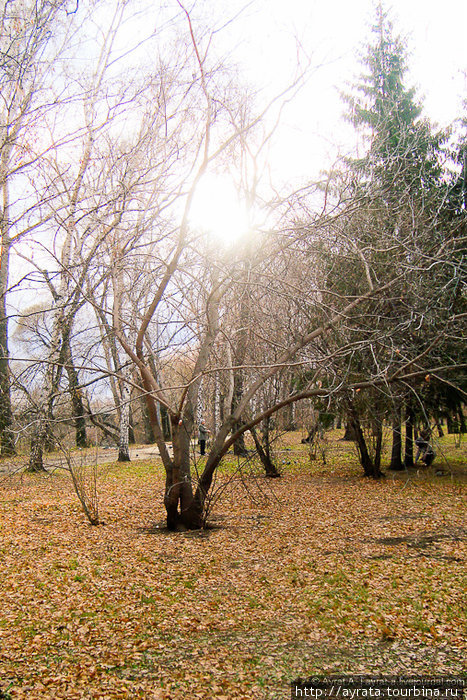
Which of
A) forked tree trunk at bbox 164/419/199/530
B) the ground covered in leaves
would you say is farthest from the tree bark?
forked tree trunk at bbox 164/419/199/530

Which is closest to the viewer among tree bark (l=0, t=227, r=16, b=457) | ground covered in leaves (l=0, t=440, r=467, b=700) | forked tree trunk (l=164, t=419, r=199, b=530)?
ground covered in leaves (l=0, t=440, r=467, b=700)

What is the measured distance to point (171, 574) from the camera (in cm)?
549

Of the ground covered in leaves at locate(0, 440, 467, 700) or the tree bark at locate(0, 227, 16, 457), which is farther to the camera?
the tree bark at locate(0, 227, 16, 457)

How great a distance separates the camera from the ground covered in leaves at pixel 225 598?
3518 mm

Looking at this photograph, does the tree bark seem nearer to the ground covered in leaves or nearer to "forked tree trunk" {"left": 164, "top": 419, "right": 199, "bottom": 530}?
the ground covered in leaves

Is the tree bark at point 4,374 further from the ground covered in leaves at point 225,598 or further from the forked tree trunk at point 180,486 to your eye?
the forked tree trunk at point 180,486

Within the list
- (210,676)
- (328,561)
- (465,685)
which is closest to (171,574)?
(328,561)

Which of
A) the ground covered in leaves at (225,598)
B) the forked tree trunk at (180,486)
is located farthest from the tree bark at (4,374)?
the forked tree trunk at (180,486)

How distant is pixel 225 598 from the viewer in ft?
16.0

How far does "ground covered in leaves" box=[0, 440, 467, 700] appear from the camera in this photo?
3518 mm

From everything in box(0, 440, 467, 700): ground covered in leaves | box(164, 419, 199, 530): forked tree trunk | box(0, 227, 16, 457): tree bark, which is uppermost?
box(0, 227, 16, 457): tree bark

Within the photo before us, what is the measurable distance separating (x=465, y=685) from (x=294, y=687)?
1.01m

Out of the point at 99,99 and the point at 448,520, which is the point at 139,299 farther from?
the point at 448,520

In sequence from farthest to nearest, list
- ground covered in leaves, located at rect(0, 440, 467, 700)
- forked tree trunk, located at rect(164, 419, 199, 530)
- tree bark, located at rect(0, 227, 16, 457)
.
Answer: forked tree trunk, located at rect(164, 419, 199, 530) → tree bark, located at rect(0, 227, 16, 457) → ground covered in leaves, located at rect(0, 440, 467, 700)
